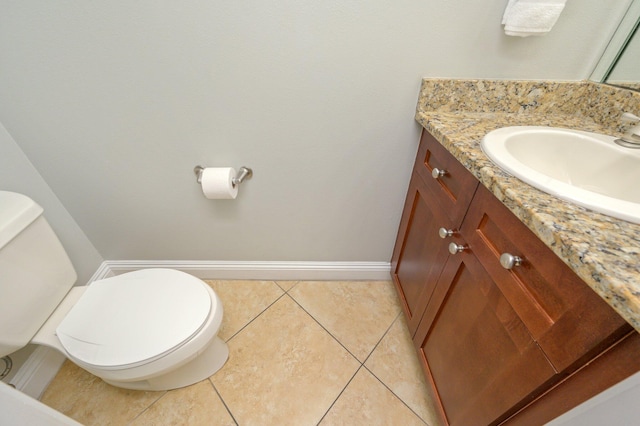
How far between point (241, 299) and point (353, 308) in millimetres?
606

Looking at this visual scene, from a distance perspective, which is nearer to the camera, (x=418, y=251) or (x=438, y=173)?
(x=438, y=173)

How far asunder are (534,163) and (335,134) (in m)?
0.63

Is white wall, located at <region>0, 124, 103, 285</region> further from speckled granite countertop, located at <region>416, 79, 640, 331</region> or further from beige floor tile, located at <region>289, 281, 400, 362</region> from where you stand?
speckled granite countertop, located at <region>416, 79, 640, 331</region>

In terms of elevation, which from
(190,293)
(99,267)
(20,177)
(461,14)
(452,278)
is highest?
(461,14)

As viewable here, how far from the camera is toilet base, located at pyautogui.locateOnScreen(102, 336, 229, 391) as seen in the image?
94 centimetres

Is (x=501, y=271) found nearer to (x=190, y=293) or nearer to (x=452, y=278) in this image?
(x=452, y=278)

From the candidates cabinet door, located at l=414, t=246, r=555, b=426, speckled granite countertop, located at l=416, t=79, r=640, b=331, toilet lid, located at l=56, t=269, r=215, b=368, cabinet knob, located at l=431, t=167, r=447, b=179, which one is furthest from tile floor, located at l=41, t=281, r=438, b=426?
speckled granite countertop, located at l=416, t=79, r=640, b=331

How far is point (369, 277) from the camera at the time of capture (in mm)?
1408

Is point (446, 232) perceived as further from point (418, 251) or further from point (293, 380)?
point (293, 380)

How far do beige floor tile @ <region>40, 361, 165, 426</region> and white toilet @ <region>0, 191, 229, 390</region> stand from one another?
8 cm

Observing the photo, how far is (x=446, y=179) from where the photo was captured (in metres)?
0.76

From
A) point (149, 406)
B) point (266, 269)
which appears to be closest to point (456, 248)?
point (266, 269)

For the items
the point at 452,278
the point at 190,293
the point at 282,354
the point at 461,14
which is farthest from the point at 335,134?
the point at 282,354

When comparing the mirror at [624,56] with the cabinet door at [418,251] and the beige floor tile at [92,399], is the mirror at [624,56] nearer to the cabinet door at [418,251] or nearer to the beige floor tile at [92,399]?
the cabinet door at [418,251]
